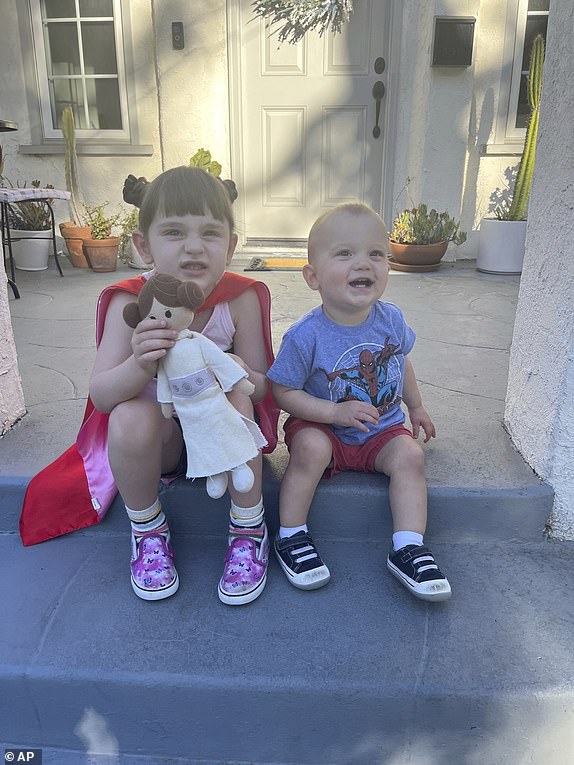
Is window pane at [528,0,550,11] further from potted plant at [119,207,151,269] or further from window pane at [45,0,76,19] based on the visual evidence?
window pane at [45,0,76,19]

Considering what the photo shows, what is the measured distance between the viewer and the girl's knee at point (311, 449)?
1.50 meters

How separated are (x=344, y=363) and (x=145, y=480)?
55 centimetres

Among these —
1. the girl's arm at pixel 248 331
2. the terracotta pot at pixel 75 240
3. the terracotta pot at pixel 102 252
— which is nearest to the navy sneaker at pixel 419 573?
the girl's arm at pixel 248 331

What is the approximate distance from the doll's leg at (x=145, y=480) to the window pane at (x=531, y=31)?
14.7 ft

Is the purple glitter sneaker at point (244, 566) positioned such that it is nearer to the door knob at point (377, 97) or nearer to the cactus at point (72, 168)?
the cactus at point (72, 168)

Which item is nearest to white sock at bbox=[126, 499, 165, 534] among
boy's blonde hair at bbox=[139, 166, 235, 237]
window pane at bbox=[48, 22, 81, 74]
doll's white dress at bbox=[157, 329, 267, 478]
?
doll's white dress at bbox=[157, 329, 267, 478]

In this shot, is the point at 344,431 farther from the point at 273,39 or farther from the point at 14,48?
the point at 14,48

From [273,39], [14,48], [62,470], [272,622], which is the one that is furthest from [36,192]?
[272,622]

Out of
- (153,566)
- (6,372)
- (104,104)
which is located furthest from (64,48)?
(153,566)

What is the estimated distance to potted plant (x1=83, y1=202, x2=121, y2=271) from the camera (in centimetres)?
457

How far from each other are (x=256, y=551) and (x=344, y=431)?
37cm

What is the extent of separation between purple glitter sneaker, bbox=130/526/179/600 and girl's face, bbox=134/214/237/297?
60 centimetres

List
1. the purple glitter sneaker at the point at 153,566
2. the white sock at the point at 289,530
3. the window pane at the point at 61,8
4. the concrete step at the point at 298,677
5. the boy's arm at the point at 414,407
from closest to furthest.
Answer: the concrete step at the point at 298,677, the purple glitter sneaker at the point at 153,566, the white sock at the point at 289,530, the boy's arm at the point at 414,407, the window pane at the point at 61,8

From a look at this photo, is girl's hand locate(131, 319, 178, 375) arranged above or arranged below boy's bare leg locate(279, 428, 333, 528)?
above
